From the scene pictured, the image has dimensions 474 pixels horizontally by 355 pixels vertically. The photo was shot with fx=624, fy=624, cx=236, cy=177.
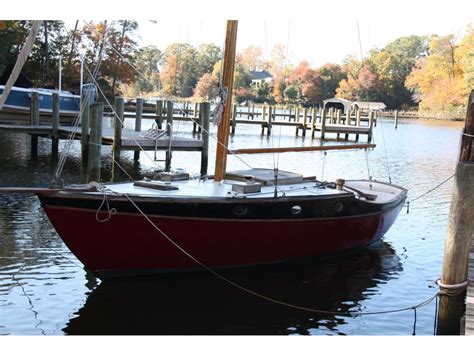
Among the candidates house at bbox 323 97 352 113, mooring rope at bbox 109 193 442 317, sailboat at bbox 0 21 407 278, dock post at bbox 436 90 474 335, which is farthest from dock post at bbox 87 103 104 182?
house at bbox 323 97 352 113

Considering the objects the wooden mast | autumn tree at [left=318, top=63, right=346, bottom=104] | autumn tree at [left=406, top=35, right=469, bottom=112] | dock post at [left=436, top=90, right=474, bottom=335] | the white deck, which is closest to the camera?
dock post at [left=436, top=90, right=474, bottom=335]

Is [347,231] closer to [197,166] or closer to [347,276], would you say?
[347,276]

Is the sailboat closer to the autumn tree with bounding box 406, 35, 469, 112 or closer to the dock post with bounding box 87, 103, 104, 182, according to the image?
the dock post with bounding box 87, 103, 104, 182

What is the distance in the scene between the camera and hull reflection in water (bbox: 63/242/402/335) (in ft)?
28.2

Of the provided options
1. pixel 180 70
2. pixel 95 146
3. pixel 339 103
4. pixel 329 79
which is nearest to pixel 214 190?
pixel 95 146

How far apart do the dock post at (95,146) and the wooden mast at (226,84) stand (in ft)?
20.1

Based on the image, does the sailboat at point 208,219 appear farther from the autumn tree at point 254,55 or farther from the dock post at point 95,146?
the autumn tree at point 254,55

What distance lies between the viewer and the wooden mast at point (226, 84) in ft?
36.4

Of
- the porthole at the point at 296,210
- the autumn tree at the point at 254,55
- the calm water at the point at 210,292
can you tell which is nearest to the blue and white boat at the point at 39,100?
the autumn tree at the point at 254,55

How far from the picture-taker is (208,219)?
32.3ft

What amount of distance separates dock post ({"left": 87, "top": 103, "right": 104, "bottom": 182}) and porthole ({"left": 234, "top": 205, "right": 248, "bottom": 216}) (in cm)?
755

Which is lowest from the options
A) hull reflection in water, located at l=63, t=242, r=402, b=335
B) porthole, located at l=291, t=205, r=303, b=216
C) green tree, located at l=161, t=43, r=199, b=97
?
hull reflection in water, located at l=63, t=242, r=402, b=335

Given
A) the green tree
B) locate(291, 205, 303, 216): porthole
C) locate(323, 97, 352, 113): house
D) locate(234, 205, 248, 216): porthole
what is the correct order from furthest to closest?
locate(323, 97, 352, 113): house → the green tree → locate(291, 205, 303, 216): porthole → locate(234, 205, 248, 216): porthole

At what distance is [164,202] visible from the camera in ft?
31.1
